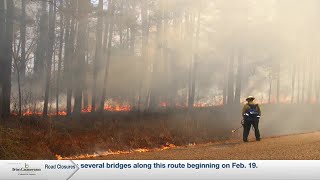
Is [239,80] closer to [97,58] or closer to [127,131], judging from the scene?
[127,131]

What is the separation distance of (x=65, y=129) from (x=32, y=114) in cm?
126

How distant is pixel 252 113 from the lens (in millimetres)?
9336

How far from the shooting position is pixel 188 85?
10695mm

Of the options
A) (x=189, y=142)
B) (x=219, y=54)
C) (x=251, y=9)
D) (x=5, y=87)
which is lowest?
(x=189, y=142)

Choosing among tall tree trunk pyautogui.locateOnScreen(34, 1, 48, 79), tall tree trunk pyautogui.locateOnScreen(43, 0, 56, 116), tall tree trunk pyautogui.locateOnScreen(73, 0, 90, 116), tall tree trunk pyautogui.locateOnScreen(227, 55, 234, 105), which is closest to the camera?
tall tree trunk pyautogui.locateOnScreen(227, 55, 234, 105)

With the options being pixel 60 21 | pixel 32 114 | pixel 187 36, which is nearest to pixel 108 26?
pixel 60 21

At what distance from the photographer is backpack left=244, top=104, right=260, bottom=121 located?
9192mm

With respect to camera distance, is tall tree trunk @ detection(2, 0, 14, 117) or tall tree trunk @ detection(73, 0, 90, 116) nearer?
tall tree trunk @ detection(2, 0, 14, 117)

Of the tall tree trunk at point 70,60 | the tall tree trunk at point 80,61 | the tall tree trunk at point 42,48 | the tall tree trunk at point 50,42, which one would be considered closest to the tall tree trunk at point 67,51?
the tall tree trunk at point 70,60

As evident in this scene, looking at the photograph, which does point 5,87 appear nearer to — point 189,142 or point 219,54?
point 189,142

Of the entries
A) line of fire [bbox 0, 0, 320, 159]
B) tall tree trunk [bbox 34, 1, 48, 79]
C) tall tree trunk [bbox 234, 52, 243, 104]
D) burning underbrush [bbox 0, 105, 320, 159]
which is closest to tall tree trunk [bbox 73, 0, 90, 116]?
line of fire [bbox 0, 0, 320, 159]

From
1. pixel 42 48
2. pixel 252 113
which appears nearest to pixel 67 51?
pixel 42 48

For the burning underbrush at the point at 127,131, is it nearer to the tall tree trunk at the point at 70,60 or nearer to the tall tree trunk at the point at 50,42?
the tall tree trunk at the point at 50,42

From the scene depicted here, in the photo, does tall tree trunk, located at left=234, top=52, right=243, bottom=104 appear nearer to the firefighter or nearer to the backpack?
the firefighter
